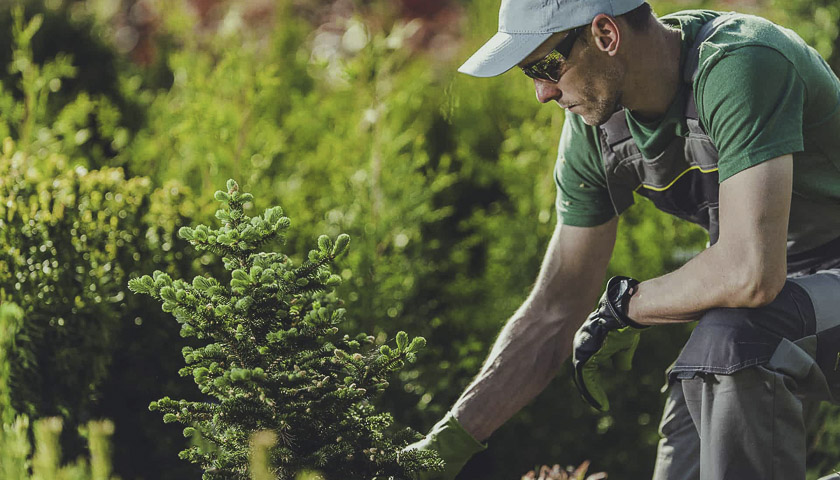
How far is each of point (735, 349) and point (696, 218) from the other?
2.19 feet

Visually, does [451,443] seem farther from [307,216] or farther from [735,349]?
[307,216]

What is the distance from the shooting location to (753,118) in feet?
6.97

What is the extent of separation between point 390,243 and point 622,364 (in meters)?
1.35

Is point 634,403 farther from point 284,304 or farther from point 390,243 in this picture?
point 284,304

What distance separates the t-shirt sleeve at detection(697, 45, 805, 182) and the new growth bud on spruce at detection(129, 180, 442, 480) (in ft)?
3.00

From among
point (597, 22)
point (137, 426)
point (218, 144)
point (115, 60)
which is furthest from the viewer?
point (115, 60)

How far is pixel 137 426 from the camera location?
3.07 meters

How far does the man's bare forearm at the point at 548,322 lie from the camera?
266cm

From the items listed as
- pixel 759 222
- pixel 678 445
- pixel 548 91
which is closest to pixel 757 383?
pixel 759 222

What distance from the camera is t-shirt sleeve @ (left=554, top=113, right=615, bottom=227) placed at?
2689 mm

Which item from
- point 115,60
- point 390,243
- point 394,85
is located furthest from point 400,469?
point 115,60

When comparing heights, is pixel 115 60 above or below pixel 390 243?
above

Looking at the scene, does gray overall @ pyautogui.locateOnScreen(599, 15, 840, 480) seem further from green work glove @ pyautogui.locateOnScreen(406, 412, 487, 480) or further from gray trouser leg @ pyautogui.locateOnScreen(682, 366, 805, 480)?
green work glove @ pyautogui.locateOnScreen(406, 412, 487, 480)

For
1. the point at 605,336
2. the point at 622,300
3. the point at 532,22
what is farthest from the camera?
the point at 605,336
